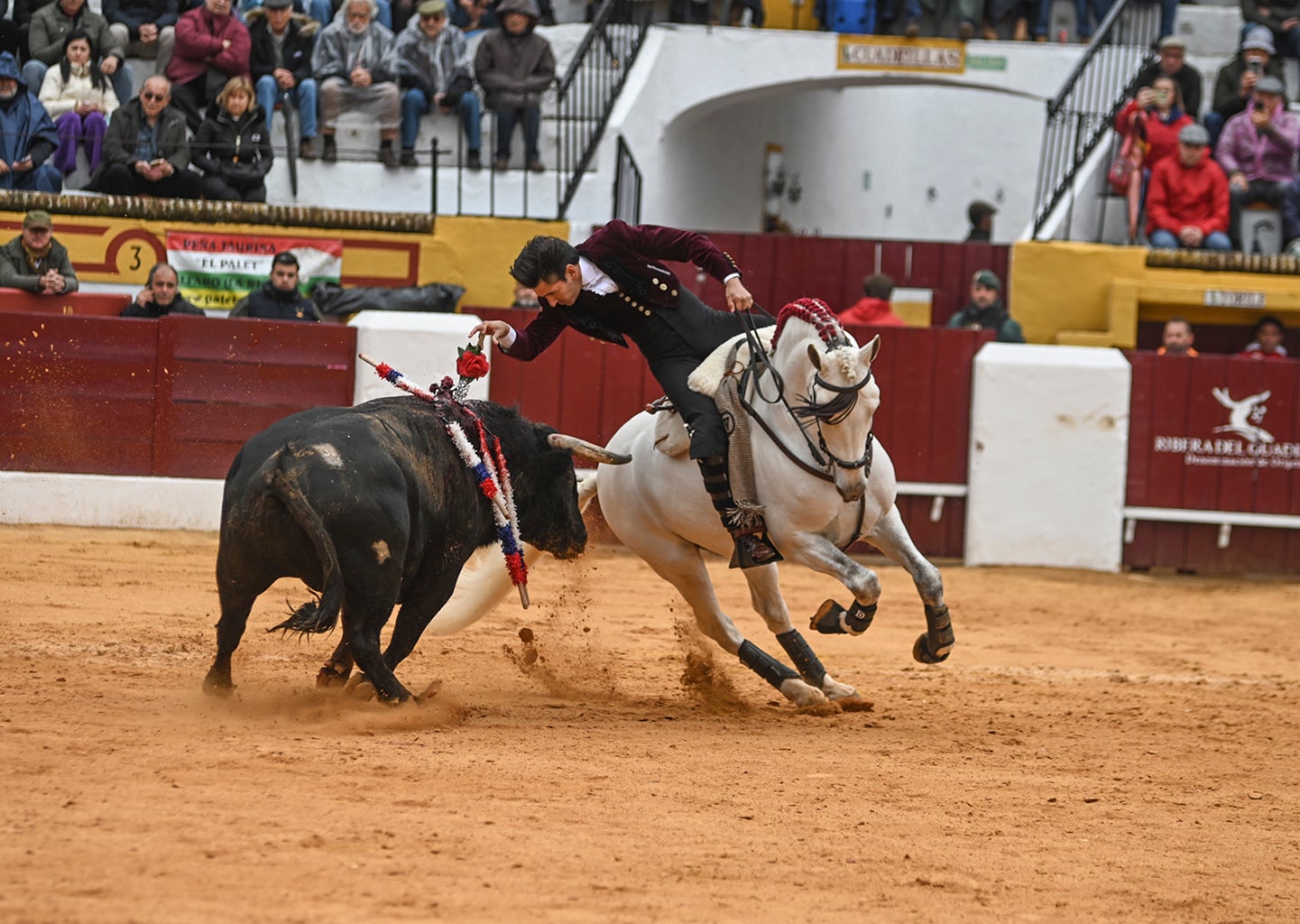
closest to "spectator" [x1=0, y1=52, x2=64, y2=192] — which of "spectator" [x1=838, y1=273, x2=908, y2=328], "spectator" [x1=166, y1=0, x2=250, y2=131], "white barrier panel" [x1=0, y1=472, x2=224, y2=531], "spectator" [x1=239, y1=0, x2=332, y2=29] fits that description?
"spectator" [x1=166, y1=0, x2=250, y2=131]

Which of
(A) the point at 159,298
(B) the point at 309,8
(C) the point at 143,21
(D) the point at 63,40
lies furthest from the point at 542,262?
(B) the point at 309,8

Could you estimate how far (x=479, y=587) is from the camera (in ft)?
23.1

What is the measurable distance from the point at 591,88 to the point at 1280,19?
6787 millimetres

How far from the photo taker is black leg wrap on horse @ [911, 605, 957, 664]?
20.9ft

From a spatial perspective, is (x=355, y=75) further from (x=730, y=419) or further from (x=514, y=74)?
(x=730, y=419)

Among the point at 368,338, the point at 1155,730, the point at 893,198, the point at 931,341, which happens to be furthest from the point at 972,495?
the point at 893,198

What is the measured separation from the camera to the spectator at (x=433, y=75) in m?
14.6

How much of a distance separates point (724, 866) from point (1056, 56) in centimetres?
1436

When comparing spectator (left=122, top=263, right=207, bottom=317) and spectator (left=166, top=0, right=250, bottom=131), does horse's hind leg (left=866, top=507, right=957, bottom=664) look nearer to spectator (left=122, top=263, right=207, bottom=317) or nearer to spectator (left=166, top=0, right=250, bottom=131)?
spectator (left=122, top=263, right=207, bottom=317)

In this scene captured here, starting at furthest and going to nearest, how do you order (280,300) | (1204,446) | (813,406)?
(1204,446), (280,300), (813,406)

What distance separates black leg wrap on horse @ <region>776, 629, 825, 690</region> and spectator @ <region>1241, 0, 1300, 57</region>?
11.9 meters

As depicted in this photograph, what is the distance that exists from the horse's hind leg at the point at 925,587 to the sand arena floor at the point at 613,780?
12.3 inches

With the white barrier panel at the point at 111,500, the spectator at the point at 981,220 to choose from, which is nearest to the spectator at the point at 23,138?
the white barrier panel at the point at 111,500

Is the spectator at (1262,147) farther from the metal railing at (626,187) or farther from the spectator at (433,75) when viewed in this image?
the spectator at (433,75)
